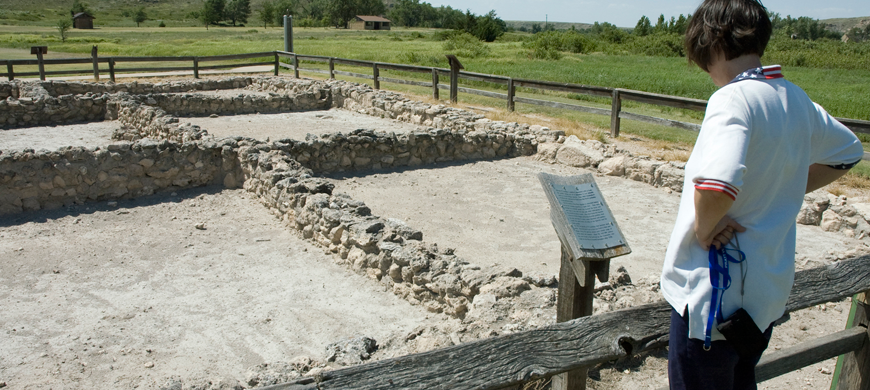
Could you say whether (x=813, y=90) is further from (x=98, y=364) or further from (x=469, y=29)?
(x=469, y=29)

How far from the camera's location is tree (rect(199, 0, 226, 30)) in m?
86.6

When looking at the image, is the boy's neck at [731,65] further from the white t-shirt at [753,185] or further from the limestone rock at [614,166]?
the limestone rock at [614,166]

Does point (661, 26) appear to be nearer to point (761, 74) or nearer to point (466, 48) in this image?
point (466, 48)

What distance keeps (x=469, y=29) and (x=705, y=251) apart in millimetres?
60429

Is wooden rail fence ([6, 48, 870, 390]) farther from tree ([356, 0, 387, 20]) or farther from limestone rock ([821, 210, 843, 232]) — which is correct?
tree ([356, 0, 387, 20])

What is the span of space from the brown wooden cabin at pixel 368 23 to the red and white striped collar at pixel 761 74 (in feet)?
309

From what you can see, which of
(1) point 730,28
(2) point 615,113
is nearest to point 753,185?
(1) point 730,28

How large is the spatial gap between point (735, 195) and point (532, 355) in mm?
979

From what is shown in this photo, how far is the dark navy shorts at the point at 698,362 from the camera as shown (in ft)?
6.69

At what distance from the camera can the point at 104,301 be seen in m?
5.59

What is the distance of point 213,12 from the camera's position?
8794cm

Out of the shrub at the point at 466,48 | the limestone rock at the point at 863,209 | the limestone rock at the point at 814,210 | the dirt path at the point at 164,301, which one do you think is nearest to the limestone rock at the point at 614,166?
the limestone rock at the point at 814,210

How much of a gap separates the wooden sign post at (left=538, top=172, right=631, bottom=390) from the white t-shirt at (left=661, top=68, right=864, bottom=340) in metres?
0.45

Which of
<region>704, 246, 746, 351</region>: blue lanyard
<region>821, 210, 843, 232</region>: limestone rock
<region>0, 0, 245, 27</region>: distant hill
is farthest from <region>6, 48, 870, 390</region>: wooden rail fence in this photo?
<region>0, 0, 245, 27</region>: distant hill
